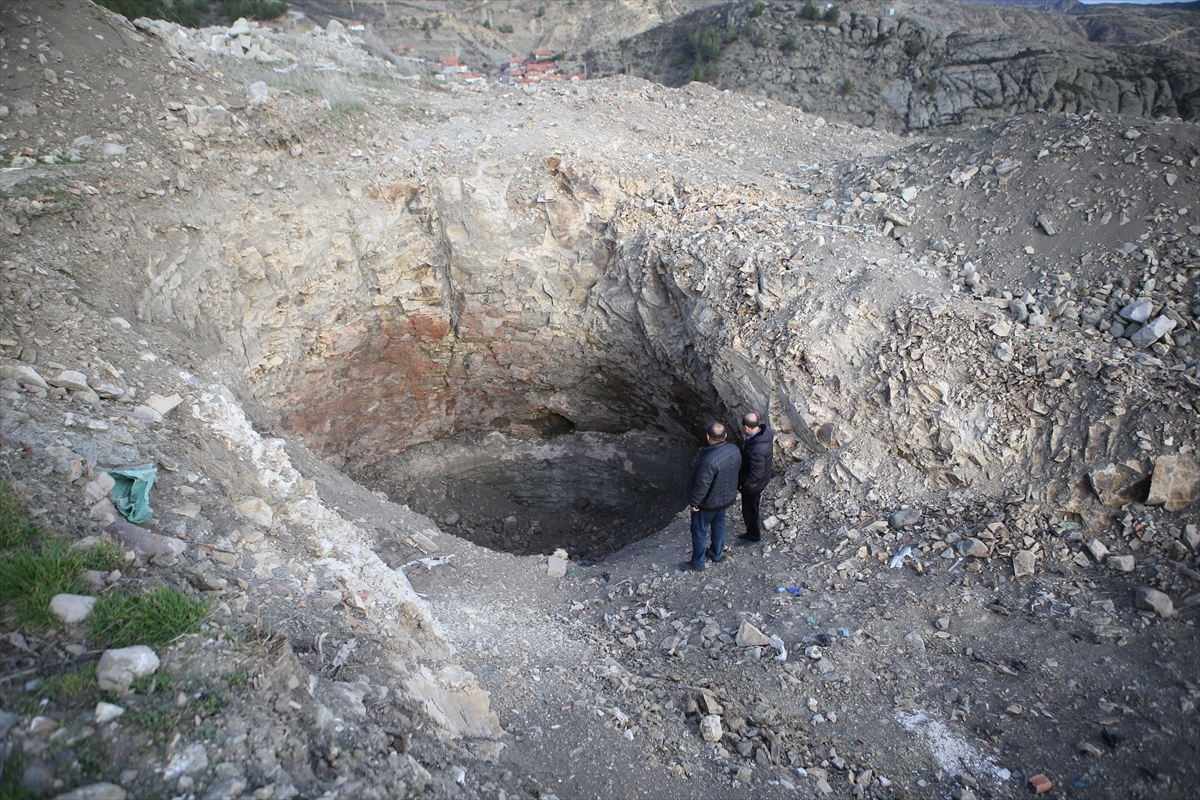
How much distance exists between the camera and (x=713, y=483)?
4391mm

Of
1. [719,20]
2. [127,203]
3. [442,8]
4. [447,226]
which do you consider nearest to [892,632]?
[447,226]

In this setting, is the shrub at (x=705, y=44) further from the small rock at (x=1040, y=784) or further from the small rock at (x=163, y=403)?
the small rock at (x=1040, y=784)

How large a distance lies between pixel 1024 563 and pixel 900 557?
0.70 meters

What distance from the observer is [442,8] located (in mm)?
20859

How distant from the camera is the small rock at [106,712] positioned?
6.07ft

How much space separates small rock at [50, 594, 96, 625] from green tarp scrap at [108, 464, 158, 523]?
82 centimetres

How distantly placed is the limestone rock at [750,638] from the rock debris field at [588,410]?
0.06m

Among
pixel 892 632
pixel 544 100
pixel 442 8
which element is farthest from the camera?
pixel 442 8

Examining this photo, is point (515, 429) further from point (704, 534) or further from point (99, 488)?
point (99, 488)

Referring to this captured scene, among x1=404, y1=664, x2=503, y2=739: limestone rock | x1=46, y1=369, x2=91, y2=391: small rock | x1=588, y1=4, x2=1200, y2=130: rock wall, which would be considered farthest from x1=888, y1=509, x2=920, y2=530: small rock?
x1=588, y1=4, x2=1200, y2=130: rock wall

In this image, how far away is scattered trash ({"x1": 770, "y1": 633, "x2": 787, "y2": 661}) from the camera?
3553 mm

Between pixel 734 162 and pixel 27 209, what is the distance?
23.1 feet

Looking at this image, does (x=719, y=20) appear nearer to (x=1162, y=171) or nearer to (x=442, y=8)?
(x=442, y=8)

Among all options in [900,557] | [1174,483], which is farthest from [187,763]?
[1174,483]
